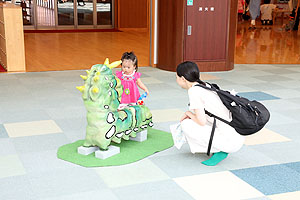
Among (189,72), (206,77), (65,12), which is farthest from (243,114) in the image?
(65,12)

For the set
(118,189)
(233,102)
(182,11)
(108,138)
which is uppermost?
(182,11)

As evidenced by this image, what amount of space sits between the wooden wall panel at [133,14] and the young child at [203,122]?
10954mm

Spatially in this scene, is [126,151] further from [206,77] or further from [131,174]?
[206,77]

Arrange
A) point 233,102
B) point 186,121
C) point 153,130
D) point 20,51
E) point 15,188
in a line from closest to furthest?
point 15,188 → point 233,102 → point 186,121 → point 153,130 → point 20,51

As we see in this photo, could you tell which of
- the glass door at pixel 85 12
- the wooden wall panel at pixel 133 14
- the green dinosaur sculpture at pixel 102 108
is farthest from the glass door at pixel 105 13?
the green dinosaur sculpture at pixel 102 108

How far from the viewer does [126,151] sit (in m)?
3.77

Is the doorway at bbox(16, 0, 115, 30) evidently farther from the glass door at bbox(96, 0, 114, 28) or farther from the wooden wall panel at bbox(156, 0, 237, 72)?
the wooden wall panel at bbox(156, 0, 237, 72)

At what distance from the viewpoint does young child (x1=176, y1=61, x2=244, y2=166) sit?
3369mm

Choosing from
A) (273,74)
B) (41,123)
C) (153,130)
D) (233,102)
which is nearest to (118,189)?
(233,102)

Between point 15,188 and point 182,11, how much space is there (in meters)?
5.07

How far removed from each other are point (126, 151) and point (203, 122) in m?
0.78

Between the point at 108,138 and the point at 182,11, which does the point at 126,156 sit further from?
the point at 182,11

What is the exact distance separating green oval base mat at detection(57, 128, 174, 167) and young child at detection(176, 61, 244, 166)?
17.2 inches

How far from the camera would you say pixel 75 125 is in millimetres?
4566
